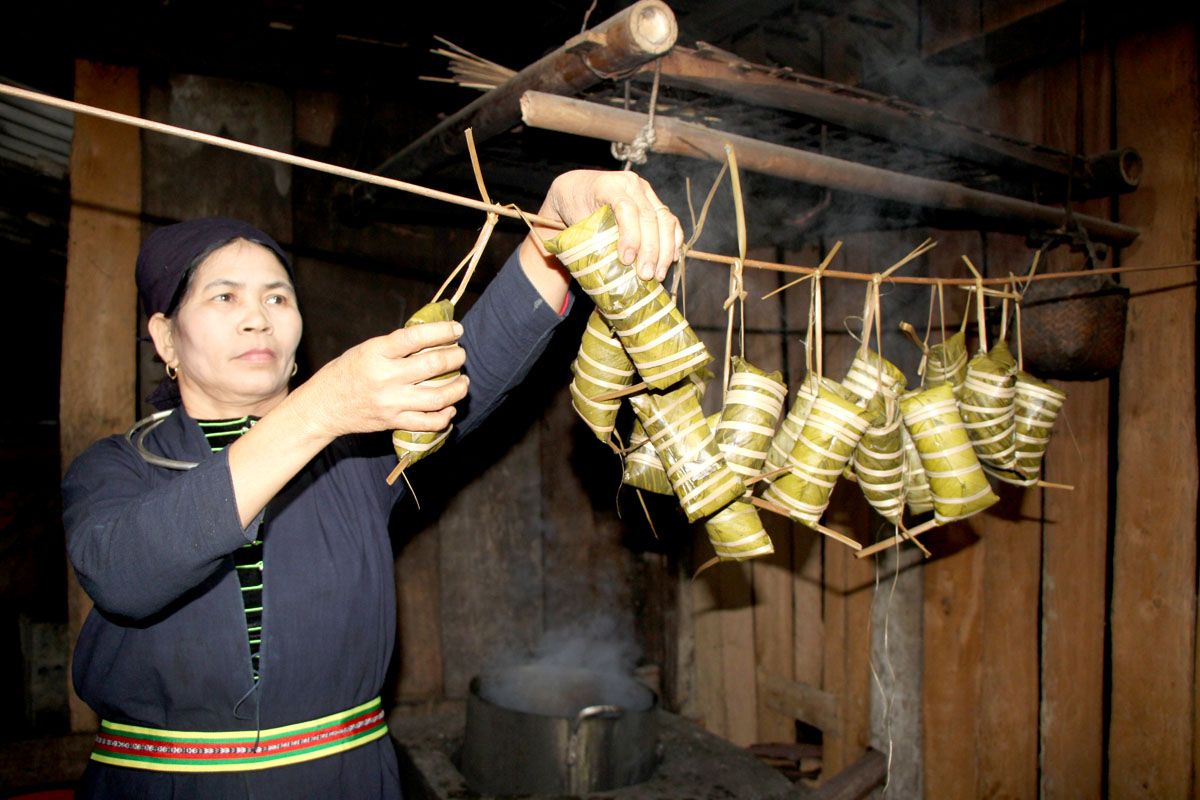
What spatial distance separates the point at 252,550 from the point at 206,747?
447 mm

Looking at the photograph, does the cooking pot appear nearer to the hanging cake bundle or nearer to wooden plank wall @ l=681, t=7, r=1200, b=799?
wooden plank wall @ l=681, t=7, r=1200, b=799

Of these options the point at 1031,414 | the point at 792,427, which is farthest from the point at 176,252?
the point at 1031,414

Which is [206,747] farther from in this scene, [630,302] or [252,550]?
[630,302]

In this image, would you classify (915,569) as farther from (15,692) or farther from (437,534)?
(15,692)

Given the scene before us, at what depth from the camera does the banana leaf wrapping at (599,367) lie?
177cm

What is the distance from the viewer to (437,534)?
413 centimetres

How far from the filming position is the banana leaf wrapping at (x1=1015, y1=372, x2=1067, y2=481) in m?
2.43

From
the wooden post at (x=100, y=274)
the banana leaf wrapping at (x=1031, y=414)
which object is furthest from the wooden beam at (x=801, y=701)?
the wooden post at (x=100, y=274)

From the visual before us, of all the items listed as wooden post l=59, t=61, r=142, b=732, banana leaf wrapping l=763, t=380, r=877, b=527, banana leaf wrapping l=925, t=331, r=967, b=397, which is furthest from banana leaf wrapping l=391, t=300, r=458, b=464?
wooden post l=59, t=61, r=142, b=732

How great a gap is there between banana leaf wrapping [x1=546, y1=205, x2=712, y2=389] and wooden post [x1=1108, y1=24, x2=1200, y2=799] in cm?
218

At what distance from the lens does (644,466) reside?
205cm

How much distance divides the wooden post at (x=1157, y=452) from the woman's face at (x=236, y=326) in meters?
2.95

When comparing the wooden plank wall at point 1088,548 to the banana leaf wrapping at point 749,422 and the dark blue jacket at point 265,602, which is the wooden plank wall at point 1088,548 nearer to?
the banana leaf wrapping at point 749,422

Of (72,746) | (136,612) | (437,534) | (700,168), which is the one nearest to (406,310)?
(437,534)
